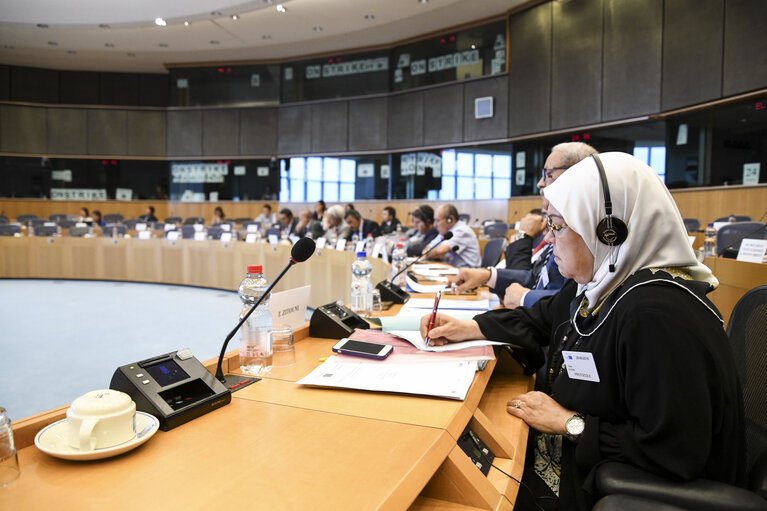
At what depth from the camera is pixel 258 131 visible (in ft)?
41.5

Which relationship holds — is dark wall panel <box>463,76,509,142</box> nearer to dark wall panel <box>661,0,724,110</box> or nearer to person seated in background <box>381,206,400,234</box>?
person seated in background <box>381,206,400,234</box>

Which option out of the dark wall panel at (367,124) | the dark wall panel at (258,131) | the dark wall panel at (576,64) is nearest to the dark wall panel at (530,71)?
the dark wall panel at (576,64)

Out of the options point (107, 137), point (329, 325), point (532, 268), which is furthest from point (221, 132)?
point (329, 325)

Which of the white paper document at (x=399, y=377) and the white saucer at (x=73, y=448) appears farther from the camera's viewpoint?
the white paper document at (x=399, y=377)

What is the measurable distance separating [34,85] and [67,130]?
1.52 meters

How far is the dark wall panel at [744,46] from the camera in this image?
616 centimetres

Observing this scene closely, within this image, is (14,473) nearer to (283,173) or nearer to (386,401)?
(386,401)

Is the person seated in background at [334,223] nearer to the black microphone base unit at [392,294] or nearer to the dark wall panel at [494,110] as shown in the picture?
the dark wall panel at [494,110]

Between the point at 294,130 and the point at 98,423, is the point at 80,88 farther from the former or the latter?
the point at 98,423

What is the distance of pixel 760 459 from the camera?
1.04 metres

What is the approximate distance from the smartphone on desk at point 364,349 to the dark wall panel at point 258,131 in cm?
1179

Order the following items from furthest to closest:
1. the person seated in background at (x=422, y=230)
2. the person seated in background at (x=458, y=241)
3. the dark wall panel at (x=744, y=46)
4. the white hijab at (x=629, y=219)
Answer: the dark wall panel at (x=744, y=46)
the person seated in background at (x=422, y=230)
the person seated in background at (x=458, y=241)
the white hijab at (x=629, y=219)

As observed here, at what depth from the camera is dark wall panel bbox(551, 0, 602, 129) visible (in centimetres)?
809

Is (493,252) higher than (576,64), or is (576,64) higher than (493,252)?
(576,64)
